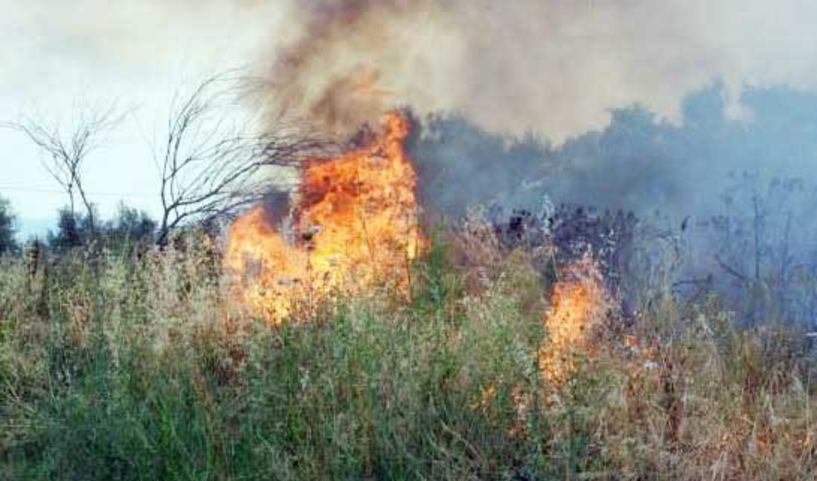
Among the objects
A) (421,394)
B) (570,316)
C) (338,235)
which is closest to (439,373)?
(421,394)

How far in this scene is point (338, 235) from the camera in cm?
748

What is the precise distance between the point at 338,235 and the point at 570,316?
8.44 feet

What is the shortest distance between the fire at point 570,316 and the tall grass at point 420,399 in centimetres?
11

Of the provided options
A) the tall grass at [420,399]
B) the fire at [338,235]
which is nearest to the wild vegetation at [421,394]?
the tall grass at [420,399]

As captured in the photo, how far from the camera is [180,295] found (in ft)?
20.9

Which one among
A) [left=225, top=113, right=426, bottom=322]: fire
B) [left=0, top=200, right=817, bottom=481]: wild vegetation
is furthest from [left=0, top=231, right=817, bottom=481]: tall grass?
[left=225, top=113, right=426, bottom=322]: fire

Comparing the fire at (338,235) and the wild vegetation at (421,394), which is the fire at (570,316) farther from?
the fire at (338,235)

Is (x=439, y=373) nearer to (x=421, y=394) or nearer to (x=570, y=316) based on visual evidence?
(x=421, y=394)

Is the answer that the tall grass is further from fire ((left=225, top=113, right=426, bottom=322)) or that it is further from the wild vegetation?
fire ((left=225, top=113, right=426, bottom=322))

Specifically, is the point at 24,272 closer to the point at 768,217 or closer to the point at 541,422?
the point at 541,422

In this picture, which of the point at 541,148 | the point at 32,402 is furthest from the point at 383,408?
the point at 541,148

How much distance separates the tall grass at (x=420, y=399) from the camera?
14.3 feet

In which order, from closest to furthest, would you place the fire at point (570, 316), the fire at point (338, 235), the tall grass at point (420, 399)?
the tall grass at point (420, 399) → the fire at point (570, 316) → the fire at point (338, 235)

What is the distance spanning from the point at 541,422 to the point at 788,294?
331 centimetres
